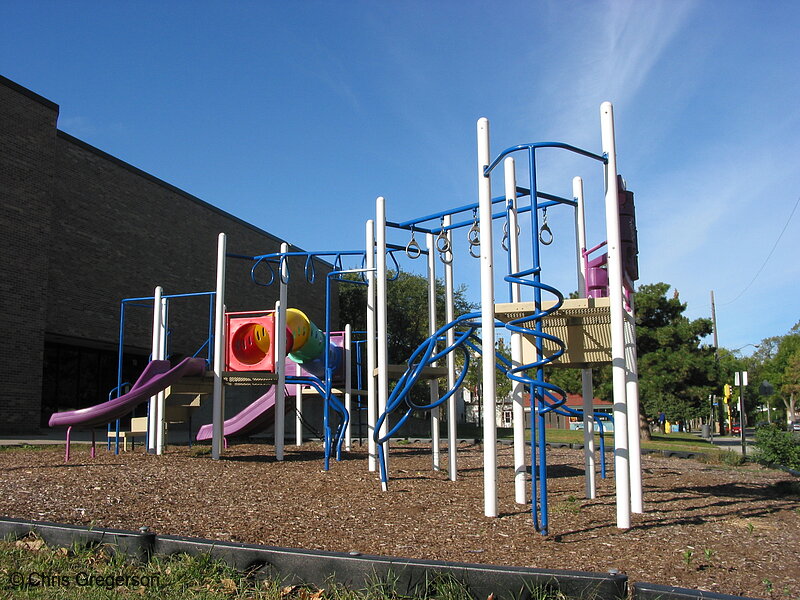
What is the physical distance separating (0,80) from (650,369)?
986 inches

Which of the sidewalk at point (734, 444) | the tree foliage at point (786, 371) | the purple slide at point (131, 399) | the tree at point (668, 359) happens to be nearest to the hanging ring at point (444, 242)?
the purple slide at point (131, 399)

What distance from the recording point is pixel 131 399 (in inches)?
427

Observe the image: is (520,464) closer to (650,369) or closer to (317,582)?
(317,582)

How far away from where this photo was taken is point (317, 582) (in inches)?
145

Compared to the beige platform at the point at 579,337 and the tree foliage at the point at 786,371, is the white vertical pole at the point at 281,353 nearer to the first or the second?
the beige platform at the point at 579,337

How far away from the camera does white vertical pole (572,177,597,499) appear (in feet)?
23.5

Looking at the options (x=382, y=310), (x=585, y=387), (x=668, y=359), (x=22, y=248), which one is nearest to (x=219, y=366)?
(x=382, y=310)

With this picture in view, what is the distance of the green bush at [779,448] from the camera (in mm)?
13375

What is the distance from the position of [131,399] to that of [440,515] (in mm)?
6482

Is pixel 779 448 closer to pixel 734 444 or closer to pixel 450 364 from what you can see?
pixel 450 364

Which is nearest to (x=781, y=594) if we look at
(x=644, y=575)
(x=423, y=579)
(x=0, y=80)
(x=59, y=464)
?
(x=644, y=575)

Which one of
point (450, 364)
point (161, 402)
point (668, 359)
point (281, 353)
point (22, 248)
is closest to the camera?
point (450, 364)

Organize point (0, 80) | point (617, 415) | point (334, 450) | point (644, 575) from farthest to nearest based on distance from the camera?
point (0, 80), point (334, 450), point (617, 415), point (644, 575)

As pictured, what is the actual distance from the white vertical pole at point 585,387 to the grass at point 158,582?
3833 millimetres
